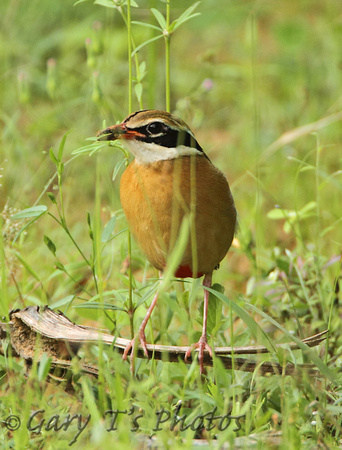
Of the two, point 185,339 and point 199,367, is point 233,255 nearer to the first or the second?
point 185,339

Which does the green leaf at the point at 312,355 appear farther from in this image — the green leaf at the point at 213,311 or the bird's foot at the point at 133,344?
the bird's foot at the point at 133,344

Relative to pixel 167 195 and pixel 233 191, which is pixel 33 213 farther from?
pixel 233 191

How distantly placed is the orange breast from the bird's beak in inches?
7.5

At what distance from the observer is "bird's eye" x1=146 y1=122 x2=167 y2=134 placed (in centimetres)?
372

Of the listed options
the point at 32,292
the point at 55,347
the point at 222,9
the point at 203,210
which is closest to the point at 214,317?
the point at 203,210

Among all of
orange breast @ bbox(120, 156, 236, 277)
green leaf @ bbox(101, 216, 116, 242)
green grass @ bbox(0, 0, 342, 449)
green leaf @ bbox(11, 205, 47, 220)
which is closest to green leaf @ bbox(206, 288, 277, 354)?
green grass @ bbox(0, 0, 342, 449)

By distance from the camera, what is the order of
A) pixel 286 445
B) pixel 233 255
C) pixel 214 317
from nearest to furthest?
pixel 286 445, pixel 214 317, pixel 233 255

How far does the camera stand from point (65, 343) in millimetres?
3496

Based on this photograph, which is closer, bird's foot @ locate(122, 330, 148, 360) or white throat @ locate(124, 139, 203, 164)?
bird's foot @ locate(122, 330, 148, 360)

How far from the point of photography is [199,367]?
3.63 meters

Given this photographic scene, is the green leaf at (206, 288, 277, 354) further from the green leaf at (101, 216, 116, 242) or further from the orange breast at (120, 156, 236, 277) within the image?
the green leaf at (101, 216, 116, 242)

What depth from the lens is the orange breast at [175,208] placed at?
145 inches

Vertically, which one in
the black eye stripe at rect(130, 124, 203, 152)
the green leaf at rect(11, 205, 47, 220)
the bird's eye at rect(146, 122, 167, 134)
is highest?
the bird's eye at rect(146, 122, 167, 134)

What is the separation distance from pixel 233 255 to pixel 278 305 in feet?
4.83
